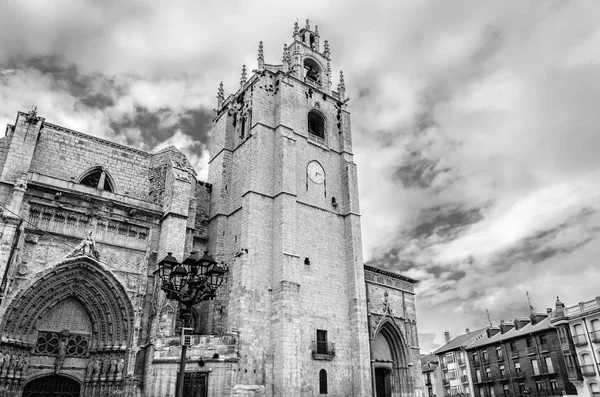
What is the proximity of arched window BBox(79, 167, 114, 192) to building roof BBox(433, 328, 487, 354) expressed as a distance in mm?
34638

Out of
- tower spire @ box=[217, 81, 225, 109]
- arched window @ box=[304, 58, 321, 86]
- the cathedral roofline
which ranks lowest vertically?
the cathedral roofline

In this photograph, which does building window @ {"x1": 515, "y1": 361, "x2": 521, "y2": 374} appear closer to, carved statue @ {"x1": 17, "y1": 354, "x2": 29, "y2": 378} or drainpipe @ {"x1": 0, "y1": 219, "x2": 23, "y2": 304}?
carved statue @ {"x1": 17, "y1": 354, "x2": 29, "y2": 378}

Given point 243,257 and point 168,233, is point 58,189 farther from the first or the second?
point 243,257

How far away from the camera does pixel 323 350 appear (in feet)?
66.0

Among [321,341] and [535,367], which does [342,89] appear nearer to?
[321,341]

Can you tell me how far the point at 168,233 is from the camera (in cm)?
1888

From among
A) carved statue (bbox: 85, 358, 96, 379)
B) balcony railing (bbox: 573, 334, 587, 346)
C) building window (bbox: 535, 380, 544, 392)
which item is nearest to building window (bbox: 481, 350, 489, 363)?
building window (bbox: 535, 380, 544, 392)

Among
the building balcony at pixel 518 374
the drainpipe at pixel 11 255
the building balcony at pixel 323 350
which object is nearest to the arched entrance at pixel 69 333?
the drainpipe at pixel 11 255

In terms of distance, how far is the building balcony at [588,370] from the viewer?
28691 millimetres

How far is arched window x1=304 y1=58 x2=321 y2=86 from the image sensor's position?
92.4ft

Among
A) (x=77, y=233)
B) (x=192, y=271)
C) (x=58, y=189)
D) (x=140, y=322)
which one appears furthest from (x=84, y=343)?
(x=192, y=271)

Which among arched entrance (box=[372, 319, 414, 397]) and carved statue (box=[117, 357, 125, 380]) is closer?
carved statue (box=[117, 357, 125, 380])

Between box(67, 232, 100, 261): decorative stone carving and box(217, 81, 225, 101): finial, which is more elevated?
box(217, 81, 225, 101): finial

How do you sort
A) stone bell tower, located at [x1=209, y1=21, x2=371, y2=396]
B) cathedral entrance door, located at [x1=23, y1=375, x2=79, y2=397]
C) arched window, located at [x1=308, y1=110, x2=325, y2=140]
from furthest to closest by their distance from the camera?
1. arched window, located at [x1=308, y1=110, x2=325, y2=140]
2. stone bell tower, located at [x1=209, y1=21, x2=371, y2=396]
3. cathedral entrance door, located at [x1=23, y1=375, x2=79, y2=397]
